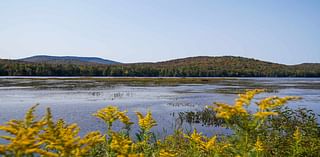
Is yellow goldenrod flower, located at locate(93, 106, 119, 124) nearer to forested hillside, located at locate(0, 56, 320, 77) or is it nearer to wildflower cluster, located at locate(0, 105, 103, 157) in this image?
wildflower cluster, located at locate(0, 105, 103, 157)

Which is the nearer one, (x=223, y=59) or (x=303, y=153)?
(x=303, y=153)

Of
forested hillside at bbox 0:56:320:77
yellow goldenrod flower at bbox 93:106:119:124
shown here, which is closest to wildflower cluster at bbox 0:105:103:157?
yellow goldenrod flower at bbox 93:106:119:124

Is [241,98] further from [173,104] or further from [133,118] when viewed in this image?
[173,104]

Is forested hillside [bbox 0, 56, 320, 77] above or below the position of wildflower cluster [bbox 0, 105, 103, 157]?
above

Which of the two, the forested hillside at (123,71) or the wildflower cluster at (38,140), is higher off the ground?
the forested hillside at (123,71)

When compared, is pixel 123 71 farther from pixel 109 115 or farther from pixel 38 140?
pixel 38 140

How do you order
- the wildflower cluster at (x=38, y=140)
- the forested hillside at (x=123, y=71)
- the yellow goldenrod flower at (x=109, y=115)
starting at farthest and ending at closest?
1. the forested hillside at (x=123, y=71)
2. the yellow goldenrod flower at (x=109, y=115)
3. the wildflower cluster at (x=38, y=140)

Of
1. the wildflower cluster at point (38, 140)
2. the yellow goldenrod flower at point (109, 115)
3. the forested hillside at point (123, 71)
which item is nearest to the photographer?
the wildflower cluster at point (38, 140)

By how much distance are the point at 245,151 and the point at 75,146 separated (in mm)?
1331

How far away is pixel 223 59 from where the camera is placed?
156500 millimetres

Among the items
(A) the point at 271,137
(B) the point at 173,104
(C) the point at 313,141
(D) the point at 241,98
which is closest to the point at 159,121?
(B) the point at 173,104

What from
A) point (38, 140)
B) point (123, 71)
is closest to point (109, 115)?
point (38, 140)

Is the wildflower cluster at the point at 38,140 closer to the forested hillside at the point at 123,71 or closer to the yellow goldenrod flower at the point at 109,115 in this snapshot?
the yellow goldenrod flower at the point at 109,115

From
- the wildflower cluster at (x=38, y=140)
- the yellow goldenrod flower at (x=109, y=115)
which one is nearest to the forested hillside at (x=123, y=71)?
the yellow goldenrod flower at (x=109, y=115)
